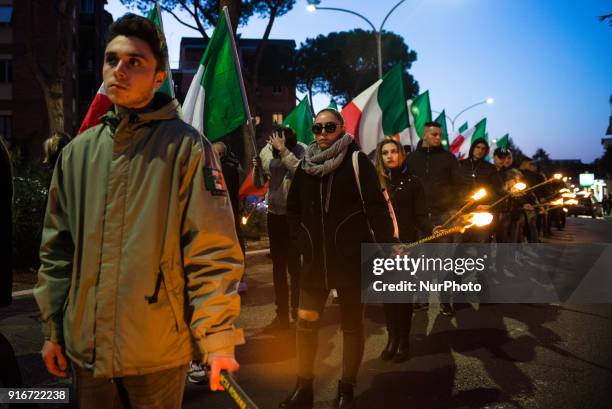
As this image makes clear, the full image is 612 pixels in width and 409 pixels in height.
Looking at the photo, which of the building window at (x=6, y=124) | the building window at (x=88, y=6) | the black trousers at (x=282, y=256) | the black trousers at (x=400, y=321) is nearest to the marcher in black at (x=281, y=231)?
the black trousers at (x=282, y=256)

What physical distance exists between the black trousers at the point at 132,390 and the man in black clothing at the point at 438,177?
198 inches

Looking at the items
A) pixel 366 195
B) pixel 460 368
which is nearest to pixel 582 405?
pixel 460 368

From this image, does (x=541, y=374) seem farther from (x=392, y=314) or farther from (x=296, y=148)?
(x=296, y=148)

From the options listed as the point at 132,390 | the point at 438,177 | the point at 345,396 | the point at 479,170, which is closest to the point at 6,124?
the point at 479,170

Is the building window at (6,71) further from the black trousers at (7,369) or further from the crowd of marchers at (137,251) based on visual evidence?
the crowd of marchers at (137,251)

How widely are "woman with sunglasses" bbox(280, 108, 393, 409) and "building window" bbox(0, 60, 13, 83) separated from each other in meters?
29.3

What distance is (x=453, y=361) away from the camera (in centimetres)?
477

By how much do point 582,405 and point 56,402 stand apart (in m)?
3.39

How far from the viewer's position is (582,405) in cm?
374

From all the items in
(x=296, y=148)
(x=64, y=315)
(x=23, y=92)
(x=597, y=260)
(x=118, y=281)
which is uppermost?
(x=23, y=92)

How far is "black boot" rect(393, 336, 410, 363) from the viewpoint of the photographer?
476 cm

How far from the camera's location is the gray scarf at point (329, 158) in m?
3.64

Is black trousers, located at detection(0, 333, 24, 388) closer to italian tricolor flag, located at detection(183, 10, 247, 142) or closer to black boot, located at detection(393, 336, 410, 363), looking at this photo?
black boot, located at detection(393, 336, 410, 363)

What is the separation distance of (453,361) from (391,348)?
1.67ft
